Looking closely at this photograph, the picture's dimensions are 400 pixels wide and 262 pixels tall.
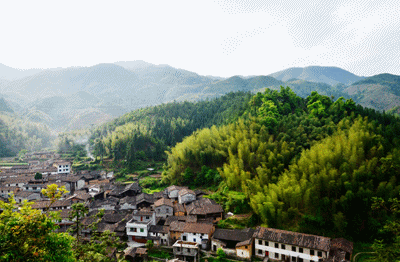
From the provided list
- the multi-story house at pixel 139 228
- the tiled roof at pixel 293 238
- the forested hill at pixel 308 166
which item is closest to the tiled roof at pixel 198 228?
the multi-story house at pixel 139 228

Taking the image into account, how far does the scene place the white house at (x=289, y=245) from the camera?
15.2 meters

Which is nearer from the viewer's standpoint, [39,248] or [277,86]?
[39,248]

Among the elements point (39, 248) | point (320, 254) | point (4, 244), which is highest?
point (4, 244)

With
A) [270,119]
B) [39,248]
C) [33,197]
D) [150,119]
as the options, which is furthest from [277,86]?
[39,248]

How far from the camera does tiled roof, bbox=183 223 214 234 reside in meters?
18.4

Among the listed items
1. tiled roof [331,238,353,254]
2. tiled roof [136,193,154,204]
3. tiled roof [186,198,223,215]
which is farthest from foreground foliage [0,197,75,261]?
tiled roof [136,193,154,204]

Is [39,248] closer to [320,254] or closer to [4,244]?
[4,244]

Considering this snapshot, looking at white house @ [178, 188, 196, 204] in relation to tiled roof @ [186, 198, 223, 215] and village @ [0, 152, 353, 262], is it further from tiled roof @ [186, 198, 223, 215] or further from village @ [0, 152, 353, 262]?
tiled roof @ [186, 198, 223, 215]

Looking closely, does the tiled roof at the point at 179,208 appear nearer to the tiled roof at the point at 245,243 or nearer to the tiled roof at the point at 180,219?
the tiled roof at the point at 180,219

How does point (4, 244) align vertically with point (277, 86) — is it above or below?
below

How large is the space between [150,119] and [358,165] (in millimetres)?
52089

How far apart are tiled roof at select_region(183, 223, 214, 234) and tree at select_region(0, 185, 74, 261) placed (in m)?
13.1

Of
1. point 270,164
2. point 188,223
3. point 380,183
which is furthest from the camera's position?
point 270,164

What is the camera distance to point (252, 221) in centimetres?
1961
